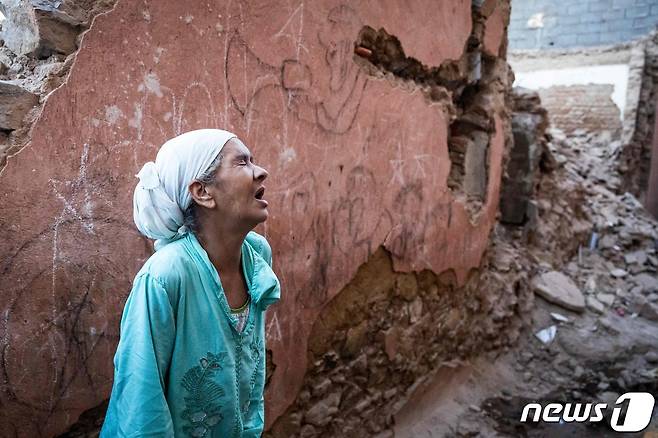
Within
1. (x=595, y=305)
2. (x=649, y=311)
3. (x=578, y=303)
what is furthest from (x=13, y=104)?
(x=649, y=311)

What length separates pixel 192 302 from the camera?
1.20m

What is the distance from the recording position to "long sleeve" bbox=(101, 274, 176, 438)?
110cm

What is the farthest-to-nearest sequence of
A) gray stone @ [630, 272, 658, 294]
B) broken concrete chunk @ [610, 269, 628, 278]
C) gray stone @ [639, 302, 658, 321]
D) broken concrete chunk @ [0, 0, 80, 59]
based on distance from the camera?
broken concrete chunk @ [610, 269, 628, 278] < gray stone @ [630, 272, 658, 294] < gray stone @ [639, 302, 658, 321] < broken concrete chunk @ [0, 0, 80, 59]

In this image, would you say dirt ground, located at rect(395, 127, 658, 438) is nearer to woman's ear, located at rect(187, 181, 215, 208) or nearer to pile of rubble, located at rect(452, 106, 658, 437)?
pile of rubble, located at rect(452, 106, 658, 437)

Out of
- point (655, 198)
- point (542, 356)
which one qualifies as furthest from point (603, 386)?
point (655, 198)

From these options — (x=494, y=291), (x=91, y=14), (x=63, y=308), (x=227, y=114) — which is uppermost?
(x=91, y=14)

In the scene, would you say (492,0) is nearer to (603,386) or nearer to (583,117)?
(603,386)

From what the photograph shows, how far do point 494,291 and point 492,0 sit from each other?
2356mm

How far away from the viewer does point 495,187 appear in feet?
13.2

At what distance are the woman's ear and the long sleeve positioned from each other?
24cm

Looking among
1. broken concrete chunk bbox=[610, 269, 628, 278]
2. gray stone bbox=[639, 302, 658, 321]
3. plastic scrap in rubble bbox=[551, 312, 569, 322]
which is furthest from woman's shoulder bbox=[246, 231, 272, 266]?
→ broken concrete chunk bbox=[610, 269, 628, 278]

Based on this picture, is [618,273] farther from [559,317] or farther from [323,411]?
[323,411]

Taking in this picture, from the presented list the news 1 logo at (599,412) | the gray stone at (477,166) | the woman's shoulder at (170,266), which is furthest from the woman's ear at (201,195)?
the news 1 logo at (599,412)

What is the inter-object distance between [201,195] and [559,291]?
14.3 ft
